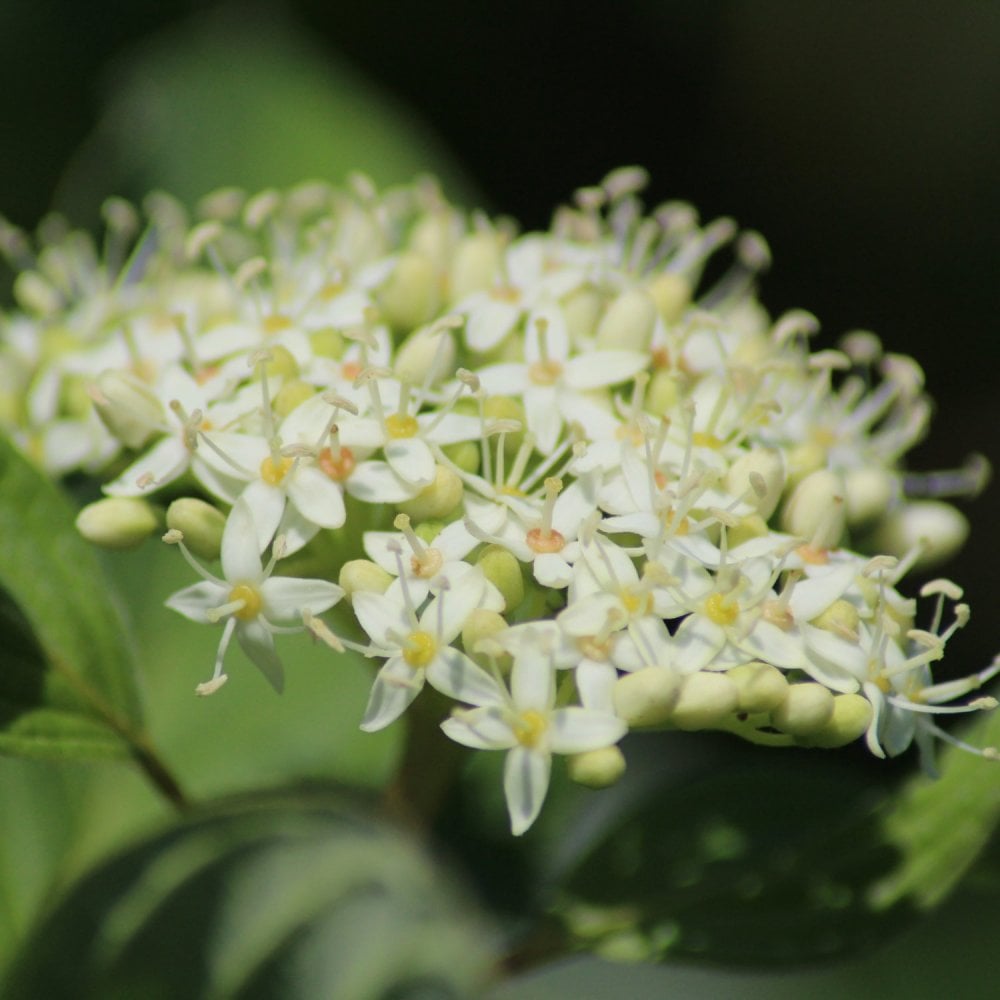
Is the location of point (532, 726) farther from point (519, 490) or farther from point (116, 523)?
point (116, 523)

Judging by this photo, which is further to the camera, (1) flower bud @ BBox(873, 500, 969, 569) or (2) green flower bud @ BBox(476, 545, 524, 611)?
(1) flower bud @ BBox(873, 500, 969, 569)

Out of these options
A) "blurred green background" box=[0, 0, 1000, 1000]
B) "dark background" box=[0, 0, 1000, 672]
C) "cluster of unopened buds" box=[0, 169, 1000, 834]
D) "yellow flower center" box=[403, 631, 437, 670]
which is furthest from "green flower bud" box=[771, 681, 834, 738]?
"dark background" box=[0, 0, 1000, 672]

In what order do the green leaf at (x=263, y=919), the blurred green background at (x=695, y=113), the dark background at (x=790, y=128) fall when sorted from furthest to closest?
the dark background at (x=790, y=128) < the blurred green background at (x=695, y=113) < the green leaf at (x=263, y=919)

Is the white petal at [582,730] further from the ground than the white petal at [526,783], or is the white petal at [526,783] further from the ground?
the white petal at [582,730]

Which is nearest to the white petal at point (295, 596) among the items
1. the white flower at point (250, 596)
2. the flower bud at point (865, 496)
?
the white flower at point (250, 596)

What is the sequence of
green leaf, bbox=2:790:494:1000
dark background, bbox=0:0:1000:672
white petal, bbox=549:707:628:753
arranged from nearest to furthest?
white petal, bbox=549:707:628:753 < green leaf, bbox=2:790:494:1000 < dark background, bbox=0:0:1000:672

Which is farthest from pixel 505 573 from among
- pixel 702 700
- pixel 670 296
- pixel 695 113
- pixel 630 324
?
pixel 695 113

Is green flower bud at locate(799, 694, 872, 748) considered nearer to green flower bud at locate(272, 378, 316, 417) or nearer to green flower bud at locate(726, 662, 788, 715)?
green flower bud at locate(726, 662, 788, 715)

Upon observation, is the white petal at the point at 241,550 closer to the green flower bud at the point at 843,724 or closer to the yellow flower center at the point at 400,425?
the yellow flower center at the point at 400,425
